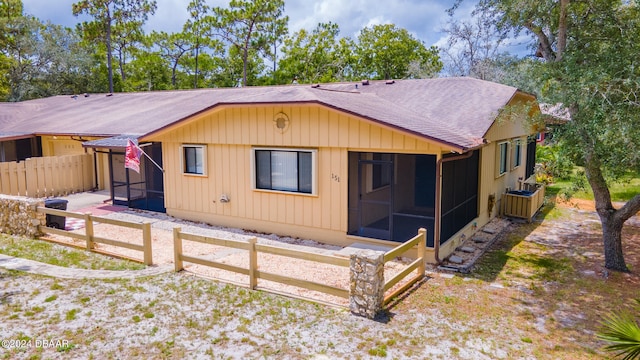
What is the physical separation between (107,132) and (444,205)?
1379 centimetres

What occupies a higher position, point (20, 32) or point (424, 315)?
point (20, 32)

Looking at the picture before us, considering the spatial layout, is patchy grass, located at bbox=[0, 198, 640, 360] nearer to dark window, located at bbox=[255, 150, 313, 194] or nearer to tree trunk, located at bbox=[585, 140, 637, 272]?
tree trunk, located at bbox=[585, 140, 637, 272]

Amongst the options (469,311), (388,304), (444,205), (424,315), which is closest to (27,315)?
(388,304)

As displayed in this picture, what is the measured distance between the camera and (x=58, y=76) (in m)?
39.5

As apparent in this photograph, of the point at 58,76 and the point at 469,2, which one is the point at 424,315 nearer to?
the point at 469,2

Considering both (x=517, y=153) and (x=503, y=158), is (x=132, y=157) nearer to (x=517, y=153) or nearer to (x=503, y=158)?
(x=503, y=158)

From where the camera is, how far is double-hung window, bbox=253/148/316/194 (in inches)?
443

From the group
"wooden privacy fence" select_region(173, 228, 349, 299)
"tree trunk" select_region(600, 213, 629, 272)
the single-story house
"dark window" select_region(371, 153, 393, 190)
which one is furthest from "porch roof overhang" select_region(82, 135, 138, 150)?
"tree trunk" select_region(600, 213, 629, 272)

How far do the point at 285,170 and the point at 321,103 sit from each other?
2.33 metres

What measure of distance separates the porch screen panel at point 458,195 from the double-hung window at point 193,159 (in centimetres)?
702

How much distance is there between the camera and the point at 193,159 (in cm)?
1338

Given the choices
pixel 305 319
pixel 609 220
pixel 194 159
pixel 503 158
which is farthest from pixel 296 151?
pixel 503 158

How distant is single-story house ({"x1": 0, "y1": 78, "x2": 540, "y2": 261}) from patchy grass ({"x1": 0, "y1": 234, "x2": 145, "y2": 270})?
153 inches

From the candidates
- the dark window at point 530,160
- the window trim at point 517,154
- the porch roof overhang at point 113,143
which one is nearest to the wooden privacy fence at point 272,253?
the porch roof overhang at point 113,143
